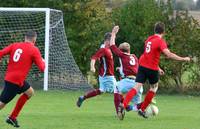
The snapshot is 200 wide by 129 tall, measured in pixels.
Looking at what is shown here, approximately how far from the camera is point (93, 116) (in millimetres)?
15148

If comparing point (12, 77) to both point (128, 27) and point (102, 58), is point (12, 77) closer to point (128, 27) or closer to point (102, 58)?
point (102, 58)

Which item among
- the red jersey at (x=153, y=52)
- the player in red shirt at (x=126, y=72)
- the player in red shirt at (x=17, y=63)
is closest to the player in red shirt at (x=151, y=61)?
the red jersey at (x=153, y=52)

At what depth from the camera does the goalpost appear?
84.1 feet

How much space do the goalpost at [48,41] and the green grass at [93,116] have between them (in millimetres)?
4004

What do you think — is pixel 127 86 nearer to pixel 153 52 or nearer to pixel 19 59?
pixel 153 52

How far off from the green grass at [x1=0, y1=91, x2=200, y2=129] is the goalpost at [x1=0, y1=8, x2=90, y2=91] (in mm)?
4004

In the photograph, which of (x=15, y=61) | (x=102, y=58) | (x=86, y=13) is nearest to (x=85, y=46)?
(x=86, y=13)

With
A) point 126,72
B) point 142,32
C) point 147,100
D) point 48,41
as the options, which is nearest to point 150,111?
point 147,100

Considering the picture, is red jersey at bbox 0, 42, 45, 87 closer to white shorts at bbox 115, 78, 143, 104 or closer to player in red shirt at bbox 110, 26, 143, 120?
player in red shirt at bbox 110, 26, 143, 120

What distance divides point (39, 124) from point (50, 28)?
13352mm

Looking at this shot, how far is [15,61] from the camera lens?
12391 millimetres

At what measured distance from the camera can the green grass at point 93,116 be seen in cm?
1306

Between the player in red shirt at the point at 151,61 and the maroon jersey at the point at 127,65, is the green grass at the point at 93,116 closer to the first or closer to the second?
the player in red shirt at the point at 151,61

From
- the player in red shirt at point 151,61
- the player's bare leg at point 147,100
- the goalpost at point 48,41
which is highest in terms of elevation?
the player in red shirt at point 151,61
